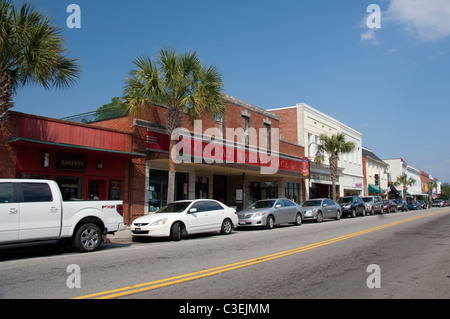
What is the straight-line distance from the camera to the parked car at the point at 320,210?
69.7 ft

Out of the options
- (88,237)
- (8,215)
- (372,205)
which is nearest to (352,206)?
(372,205)

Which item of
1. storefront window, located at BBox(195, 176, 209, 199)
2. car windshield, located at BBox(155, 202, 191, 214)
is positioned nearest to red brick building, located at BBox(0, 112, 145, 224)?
car windshield, located at BBox(155, 202, 191, 214)

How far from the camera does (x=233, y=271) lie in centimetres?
729

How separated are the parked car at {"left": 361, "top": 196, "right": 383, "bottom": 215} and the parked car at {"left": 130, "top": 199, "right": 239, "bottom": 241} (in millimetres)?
19074

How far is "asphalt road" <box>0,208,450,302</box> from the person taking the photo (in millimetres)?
5750

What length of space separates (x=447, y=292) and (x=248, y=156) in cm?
1703

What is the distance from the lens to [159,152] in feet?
57.7

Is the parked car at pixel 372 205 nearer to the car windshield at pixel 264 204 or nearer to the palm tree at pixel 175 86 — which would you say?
the car windshield at pixel 264 204

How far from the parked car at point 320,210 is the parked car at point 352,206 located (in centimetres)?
303

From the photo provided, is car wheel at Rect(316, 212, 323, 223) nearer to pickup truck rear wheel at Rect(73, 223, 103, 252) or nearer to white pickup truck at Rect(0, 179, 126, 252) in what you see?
white pickup truck at Rect(0, 179, 126, 252)

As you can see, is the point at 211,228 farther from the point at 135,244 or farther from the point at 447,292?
the point at 447,292

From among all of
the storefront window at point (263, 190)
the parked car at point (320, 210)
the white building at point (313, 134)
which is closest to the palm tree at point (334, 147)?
the white building at point (313, 134)

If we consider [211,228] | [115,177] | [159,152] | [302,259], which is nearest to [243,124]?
[159,152]

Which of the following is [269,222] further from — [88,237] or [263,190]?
[263,190]
